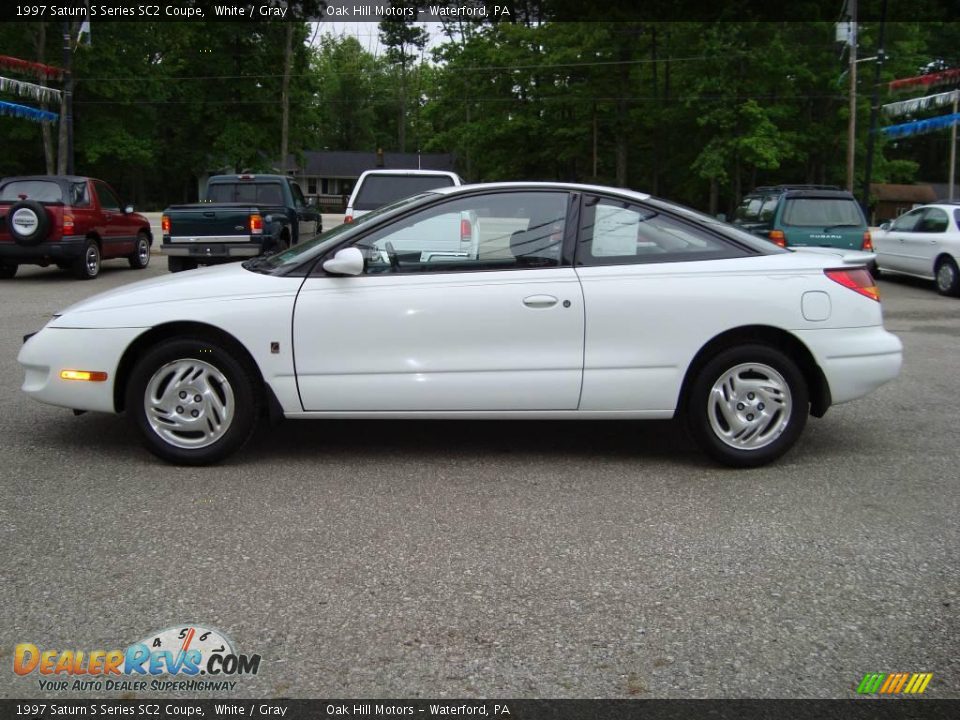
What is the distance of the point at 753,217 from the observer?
48.8 ft

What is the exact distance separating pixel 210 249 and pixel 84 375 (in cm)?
975

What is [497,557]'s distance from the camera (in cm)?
395

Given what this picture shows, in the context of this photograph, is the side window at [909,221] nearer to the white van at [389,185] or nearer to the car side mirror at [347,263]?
the white van at [389,185]

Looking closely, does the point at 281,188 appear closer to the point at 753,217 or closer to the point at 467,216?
the point at 753,217

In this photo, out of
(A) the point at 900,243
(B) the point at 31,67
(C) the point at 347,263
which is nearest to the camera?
(C) the point at 347,263

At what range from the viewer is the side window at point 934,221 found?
1548cm

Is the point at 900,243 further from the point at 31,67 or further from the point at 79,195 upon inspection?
the point at 31,67

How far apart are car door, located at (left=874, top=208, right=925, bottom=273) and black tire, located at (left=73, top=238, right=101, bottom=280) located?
1437cm

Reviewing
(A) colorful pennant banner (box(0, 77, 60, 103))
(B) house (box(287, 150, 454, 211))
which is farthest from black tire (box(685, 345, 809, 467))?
(B) house (box(287, 150, 454, 211))

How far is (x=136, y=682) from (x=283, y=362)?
2.36 metres

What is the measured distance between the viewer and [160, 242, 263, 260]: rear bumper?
1441 cm

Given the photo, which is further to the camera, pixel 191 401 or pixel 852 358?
pixel 852 358

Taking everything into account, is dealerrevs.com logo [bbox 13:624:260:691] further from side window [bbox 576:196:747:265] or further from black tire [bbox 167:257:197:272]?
black tire [bbox 167:257:197:272]

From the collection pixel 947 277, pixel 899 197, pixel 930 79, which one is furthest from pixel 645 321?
pixel 899 197
